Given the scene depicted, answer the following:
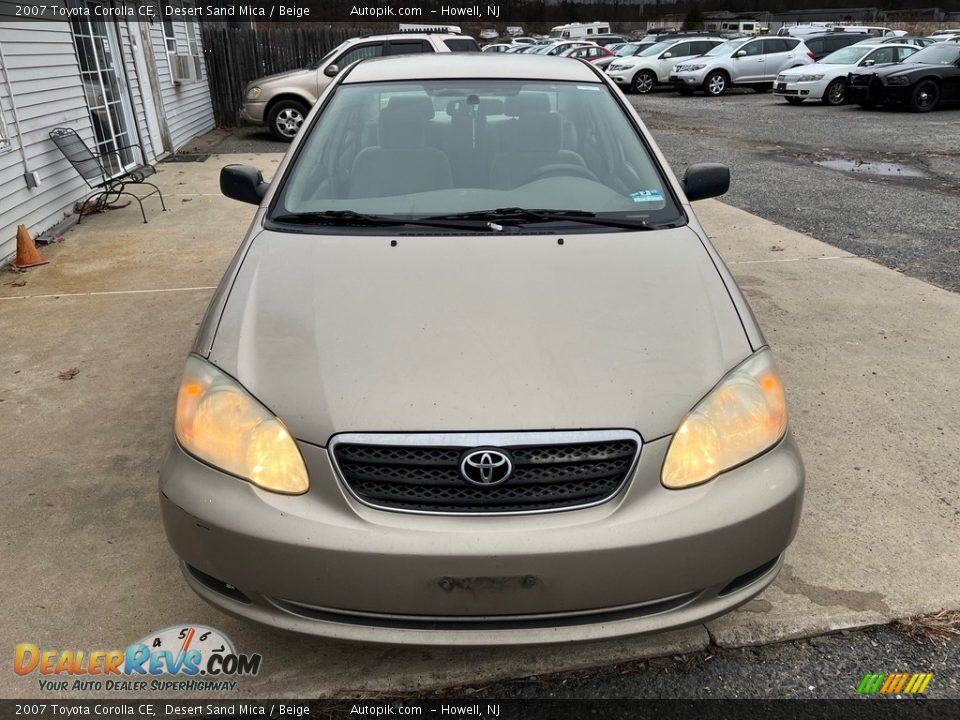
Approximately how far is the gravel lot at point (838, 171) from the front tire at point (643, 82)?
3827mm

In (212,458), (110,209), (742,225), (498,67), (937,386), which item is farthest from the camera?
(110,209)

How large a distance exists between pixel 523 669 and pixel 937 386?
2.95 m

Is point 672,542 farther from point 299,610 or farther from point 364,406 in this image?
point 299,610

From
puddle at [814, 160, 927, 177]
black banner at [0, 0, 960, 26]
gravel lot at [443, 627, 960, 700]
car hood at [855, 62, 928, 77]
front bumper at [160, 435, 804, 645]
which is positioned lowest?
gravel lot at [443, 627, 960, 700]

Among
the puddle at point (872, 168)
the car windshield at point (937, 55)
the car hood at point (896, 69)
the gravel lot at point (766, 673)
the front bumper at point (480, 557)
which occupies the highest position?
the car windshield at point (937, 55)

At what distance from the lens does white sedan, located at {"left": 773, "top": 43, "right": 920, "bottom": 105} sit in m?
17.2

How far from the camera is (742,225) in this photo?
717 centimetres

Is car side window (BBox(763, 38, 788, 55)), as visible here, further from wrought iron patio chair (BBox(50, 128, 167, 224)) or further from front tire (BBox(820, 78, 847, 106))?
wrought iron patio chair (BBox(50, 128, 167, 224))

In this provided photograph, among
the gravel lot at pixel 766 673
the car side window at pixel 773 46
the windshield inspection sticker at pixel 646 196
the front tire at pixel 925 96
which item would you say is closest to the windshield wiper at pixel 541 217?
the windshield inspection sticker at pixel 646 196

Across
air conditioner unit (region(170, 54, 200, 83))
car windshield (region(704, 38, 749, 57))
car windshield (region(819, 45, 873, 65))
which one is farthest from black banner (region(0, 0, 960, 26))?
car windshield (region(819, 45, 873, 65))

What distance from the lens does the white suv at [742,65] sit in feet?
68.6

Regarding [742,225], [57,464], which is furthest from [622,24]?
[57,464]

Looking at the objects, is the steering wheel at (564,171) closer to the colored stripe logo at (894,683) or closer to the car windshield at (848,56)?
the colored stripe logo at (894,683)

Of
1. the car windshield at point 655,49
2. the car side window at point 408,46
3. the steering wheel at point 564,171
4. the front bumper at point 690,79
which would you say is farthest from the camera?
the car windshield at point 655,49
